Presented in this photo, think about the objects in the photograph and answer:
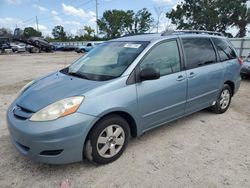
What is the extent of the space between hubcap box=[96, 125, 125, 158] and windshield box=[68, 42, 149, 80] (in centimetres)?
67

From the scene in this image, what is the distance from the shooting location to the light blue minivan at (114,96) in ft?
8.46

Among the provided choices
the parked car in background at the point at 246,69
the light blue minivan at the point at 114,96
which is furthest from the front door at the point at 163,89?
the parked car in background at the point at 246,69

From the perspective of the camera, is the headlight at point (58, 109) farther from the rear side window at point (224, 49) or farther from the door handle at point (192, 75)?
the rear side window at point (224, 49)

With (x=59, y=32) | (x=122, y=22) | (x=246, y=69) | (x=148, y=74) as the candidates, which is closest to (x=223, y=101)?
(x=148, y=74)

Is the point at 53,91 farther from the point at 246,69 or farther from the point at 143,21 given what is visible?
the point at 143,21

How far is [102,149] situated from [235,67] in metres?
3.42

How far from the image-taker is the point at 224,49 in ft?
15.5

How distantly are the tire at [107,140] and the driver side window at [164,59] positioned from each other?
0.86m

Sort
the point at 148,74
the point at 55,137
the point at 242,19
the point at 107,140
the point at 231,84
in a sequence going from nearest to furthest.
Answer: the point at 55,137 < the point at 107,140 < the point at 148,74 < the point at 231,84 < the point at 242,19

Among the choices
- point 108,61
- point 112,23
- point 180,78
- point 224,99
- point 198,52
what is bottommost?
point 224,99

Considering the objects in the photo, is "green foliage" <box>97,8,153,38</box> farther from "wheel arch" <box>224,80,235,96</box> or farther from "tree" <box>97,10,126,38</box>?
"wheel arch" <box>224,80,235,96</box>

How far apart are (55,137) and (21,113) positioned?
1.99 ft

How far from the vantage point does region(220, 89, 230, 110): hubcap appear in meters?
4.69

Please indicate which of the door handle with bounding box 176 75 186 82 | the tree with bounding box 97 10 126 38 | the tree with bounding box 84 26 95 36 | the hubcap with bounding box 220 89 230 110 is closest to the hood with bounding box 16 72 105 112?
the door handle with bounding box 176 75 186 82
